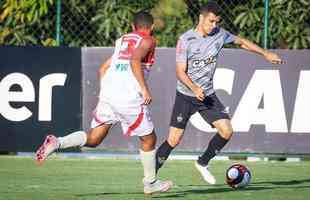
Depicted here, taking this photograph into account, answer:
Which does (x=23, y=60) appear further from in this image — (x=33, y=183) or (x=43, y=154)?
(x=43, y=154)

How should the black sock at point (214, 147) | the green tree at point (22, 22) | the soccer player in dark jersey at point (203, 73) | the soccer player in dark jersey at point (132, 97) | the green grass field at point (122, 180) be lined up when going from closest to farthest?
the soccer player in dark jersey at point (132, 97) → the green grass field at point (122, 180) → the soccer player in dark jersey at point (203, 73) → the black sock at point (214, 147) → the green tree at point (22, 22)

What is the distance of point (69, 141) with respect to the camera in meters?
11.3

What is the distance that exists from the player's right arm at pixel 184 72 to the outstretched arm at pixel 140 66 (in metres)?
1.06

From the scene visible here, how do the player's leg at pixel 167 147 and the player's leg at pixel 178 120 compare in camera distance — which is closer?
the player's leg at pixel 167 147

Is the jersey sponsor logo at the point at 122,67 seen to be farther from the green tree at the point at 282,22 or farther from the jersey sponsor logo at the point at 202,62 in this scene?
the green tree at the point at 282,22

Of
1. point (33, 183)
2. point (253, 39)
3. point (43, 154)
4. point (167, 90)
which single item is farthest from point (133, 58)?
point (253, 39)

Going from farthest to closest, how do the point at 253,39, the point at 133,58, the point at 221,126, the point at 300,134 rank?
the point at 253,39 < the point at 300,134 < the point at 221,126 < the point at 133,58

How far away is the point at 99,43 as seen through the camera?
1827 centimetres

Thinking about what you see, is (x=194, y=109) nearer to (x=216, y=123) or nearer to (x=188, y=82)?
(x=216, y=123)

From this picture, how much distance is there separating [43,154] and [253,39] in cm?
746

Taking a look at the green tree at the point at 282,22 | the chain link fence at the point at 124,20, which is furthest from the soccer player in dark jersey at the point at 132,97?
the green tree at the point at 282,22

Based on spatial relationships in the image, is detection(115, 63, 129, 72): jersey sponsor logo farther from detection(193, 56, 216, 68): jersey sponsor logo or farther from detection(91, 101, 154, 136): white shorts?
detection(193, 56, 216, 68): jersey sponsor logo

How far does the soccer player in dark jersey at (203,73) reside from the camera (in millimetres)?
12516

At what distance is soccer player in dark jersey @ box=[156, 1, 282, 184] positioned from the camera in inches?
493
